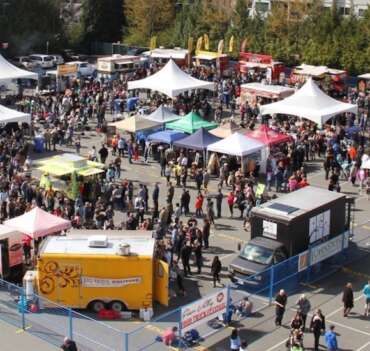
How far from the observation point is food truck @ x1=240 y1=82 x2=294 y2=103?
46.5m

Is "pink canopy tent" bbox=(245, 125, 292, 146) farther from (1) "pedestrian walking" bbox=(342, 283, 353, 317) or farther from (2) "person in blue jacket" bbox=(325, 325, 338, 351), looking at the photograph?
(2) "person in blue jacket" bbox=(325, 325, 338, 351)

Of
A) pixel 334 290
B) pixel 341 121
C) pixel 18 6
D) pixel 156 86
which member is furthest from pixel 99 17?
pixel 334 290

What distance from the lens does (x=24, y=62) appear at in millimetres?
63688

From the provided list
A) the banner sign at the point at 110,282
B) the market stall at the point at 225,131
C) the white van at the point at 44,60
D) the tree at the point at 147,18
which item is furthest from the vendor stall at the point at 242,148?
the tree at the point at 147,18

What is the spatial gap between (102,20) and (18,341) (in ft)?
190

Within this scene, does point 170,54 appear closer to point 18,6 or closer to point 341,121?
point 18,6

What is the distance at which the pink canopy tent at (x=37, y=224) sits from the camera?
81.8 feet

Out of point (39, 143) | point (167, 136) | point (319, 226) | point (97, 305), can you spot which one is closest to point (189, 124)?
point (167, 136)

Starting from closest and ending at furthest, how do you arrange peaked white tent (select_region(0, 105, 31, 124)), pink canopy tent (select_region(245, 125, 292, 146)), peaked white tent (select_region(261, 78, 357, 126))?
pink canopy tent (select_region(245, 125, 292, 146)) < peaked white tent (select_region(0, 105, 31, 124)) < peaked white tent (select_region(261, 78, 357, 126))

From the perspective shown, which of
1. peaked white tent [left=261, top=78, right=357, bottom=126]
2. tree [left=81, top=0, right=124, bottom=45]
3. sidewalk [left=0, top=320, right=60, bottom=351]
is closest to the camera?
sidewalk [left=0, top=320, right=60, bottom=351]

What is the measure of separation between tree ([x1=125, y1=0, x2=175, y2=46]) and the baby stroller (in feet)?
177

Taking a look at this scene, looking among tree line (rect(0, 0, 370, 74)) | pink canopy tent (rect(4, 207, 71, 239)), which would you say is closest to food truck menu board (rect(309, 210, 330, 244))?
pink canopy tent (rect(4, 207, 71, 239))

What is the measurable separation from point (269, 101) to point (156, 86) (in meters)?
6.79

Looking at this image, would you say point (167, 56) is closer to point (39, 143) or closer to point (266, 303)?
point (39, 143)
